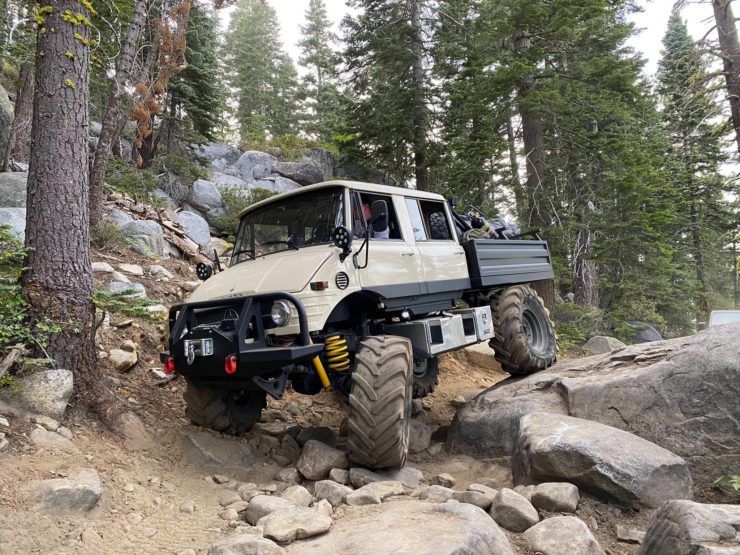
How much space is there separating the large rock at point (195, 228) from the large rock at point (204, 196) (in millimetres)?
3882

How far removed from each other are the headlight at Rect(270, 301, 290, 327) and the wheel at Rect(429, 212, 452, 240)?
2.66 m

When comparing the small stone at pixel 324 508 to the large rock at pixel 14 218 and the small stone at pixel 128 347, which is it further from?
the large rock at pixel 14 218

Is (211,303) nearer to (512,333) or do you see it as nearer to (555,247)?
(512,333)

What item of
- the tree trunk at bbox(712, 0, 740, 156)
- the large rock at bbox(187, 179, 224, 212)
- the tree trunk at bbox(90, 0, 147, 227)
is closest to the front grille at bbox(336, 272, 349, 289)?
the tree trunk at bbox(90, 0, 147, 227)

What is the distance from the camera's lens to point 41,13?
4570mm

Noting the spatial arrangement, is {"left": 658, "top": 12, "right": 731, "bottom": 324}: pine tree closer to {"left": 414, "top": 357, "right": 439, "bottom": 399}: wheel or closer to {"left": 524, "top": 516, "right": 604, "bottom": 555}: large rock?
{"left": 414, "top": 357, "right": 439, "bottom": 399}: wheel

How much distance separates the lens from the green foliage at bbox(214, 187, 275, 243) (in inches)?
623

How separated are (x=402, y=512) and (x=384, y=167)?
11671 millimetres

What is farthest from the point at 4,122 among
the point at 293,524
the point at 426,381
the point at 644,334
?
the point at 644,334

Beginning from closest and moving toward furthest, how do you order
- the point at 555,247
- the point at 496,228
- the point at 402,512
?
the point at 402,512
the point at 496,228
the point at 555,247

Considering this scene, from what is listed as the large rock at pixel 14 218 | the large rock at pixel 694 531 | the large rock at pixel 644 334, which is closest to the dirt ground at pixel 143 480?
the large rock at pixel 694 531

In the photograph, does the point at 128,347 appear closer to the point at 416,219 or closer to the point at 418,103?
the point at 416,219

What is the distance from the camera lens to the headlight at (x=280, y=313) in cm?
426

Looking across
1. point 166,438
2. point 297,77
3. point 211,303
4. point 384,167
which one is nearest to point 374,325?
point 211,303
